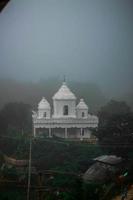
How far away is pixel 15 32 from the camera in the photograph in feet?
20.0

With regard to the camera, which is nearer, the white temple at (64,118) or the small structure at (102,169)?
the small structure at (102,169)

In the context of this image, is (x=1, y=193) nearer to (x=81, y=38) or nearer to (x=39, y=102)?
(x=39, y=102)

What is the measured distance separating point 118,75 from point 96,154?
53.0 inches

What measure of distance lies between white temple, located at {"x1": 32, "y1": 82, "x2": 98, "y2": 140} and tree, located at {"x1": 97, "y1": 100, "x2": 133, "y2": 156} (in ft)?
0.49

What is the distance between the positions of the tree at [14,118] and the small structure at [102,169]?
1.15 metres

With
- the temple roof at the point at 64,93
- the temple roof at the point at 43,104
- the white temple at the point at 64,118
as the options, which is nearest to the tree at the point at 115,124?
the white temple at the point at 64,118

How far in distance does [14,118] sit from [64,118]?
79cm

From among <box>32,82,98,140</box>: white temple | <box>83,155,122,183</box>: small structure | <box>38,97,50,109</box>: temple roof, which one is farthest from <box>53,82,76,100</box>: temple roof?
<box>83,155,122,183</box>: small structure

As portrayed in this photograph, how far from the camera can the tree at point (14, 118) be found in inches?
235

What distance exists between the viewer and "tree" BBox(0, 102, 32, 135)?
19.6 ft

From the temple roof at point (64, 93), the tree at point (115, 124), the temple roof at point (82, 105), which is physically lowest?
the tree at point (115, 124)

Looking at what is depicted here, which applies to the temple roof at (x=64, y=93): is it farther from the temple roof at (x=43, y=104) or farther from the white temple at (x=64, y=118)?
the temple roof at (x=43, y=104)

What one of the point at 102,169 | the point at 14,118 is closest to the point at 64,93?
the point at 14,118

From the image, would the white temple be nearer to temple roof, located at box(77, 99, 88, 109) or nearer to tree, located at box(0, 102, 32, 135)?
temple roof, located at box(77, 99, 88, 109)
